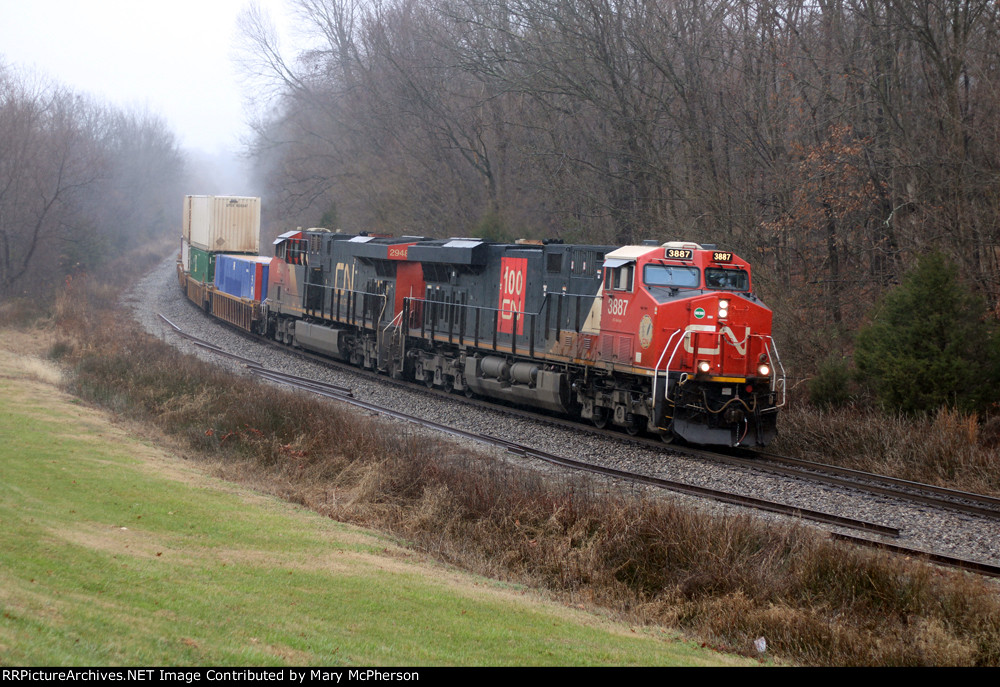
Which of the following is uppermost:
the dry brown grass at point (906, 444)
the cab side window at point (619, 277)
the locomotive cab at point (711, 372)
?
the cab side window at point (619, 277)

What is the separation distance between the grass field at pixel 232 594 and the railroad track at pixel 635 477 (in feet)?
12.1

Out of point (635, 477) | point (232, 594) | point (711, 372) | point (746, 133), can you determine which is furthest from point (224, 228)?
point (232, 594)

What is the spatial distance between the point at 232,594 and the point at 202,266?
37.5 m

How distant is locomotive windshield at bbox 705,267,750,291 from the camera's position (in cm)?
1509

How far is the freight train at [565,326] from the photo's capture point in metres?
14.6

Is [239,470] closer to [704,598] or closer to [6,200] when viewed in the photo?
[704,598]

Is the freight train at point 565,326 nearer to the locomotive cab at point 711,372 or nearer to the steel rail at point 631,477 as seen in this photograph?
the locomotive cab at point 711,372

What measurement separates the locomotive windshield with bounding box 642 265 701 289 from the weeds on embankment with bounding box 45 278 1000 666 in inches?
170

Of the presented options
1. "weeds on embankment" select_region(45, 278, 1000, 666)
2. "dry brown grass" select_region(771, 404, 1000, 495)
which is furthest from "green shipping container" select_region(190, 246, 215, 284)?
"dry brown grass" select_region(771, 404, 1000, 495)

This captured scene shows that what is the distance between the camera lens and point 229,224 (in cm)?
4084

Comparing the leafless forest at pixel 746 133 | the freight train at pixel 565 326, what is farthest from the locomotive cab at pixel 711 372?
the leafless forest at pixel 746 133

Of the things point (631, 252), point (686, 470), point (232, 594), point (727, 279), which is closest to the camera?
point (232, 594)

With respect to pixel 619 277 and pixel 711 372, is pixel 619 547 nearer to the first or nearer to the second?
pixel 711 372

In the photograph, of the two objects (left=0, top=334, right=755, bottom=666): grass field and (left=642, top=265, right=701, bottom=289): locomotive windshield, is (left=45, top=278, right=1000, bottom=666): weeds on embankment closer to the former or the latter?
(left=0, top=334, right=755, bottom=666): grass field
